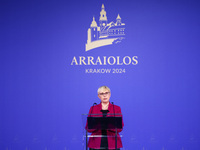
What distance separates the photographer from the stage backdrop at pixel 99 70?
14.9 feet

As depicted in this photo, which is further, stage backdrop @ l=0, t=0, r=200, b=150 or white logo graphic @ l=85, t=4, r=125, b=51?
white logo graphic @ l=85, t=4, r=125, b=51

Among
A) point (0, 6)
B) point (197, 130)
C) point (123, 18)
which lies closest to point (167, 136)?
point (197, 130)

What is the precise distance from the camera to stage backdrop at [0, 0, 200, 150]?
455 cm

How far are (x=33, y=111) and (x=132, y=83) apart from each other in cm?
209

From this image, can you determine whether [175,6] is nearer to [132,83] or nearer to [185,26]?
[185,26]

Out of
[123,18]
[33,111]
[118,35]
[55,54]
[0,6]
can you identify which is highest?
[0,6]

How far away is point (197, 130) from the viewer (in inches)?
179

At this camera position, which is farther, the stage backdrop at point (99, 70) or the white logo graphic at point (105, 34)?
the white logo graphic at point (105, 34)

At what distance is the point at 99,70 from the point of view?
4648 millimetres

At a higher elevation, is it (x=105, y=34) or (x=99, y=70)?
(x=105, y=34)

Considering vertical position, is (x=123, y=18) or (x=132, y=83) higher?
(x=123, y=18)

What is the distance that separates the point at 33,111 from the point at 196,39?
3.61 m

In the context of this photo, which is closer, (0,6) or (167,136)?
(167,136)

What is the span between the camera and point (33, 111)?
15.3 feet
